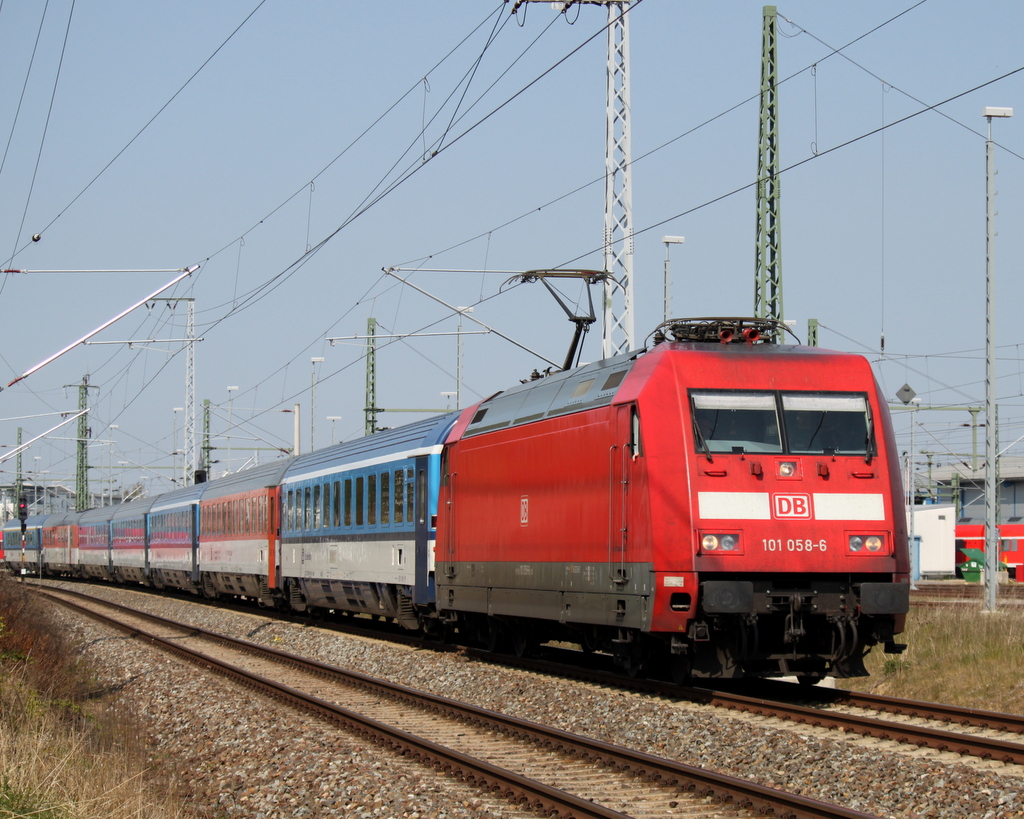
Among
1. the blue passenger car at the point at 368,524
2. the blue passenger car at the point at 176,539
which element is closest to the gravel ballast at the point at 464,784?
the blue passenger car at the point at 368,524

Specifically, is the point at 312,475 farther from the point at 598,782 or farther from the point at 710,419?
the point at 598,782

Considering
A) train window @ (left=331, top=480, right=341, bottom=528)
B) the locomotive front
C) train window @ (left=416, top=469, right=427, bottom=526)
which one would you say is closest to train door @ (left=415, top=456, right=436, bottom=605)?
train window @ (left=416, top=469, right=427, bottom=526)

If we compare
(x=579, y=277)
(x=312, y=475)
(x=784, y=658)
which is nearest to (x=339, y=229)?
(x=579, y=277)

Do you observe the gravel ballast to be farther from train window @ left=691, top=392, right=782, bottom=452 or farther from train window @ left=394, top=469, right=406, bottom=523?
train window @ left=394, top=469, right=406, bottom=523

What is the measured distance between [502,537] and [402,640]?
552 cm

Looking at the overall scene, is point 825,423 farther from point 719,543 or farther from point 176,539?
point 176,539

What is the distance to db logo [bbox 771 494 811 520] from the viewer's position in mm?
12609

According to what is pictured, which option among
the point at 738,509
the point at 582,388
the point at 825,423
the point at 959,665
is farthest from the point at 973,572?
the point at 738,509

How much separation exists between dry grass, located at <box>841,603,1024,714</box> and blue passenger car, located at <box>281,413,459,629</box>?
747 centimetres

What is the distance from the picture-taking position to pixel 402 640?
21766 mm

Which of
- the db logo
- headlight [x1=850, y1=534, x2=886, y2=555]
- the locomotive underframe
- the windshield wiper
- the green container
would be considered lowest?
the green container

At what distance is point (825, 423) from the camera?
1311 cm

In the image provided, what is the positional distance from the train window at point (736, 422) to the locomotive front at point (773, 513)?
0.01m

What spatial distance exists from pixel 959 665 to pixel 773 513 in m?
3.99
